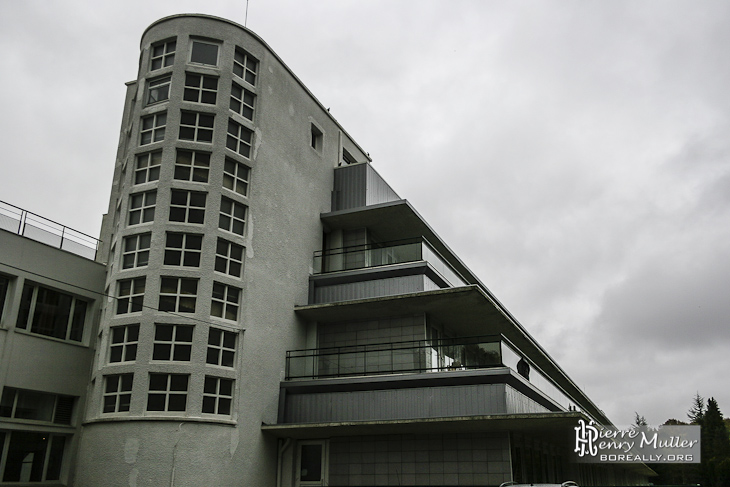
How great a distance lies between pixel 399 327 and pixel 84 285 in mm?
12466

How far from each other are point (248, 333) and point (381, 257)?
7190mm

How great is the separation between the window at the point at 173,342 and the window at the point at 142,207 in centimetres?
424

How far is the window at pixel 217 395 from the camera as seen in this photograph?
68.6 ft

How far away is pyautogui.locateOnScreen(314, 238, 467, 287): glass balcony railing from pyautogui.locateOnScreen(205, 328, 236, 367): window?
21.9 ft

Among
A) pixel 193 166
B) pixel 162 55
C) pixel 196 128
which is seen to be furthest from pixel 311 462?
pixel 162 55

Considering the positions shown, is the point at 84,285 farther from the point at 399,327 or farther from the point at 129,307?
the point at 399,327

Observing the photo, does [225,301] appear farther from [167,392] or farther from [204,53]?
[204,53]

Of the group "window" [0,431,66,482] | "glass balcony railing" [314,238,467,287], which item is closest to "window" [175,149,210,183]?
"glass balcony railing" [314,238,467,287]

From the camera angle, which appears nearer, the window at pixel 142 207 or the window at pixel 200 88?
the window at pixel 142 207

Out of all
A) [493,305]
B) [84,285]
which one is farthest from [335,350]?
[84,285]

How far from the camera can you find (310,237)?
27891 millimetres

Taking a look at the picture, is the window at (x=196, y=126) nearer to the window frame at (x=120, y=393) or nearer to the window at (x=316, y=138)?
the window at (x=316, y=138)

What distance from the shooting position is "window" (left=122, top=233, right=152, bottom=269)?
22.3 m

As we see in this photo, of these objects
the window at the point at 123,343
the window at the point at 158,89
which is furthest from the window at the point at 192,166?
the window at the point at 123,343
